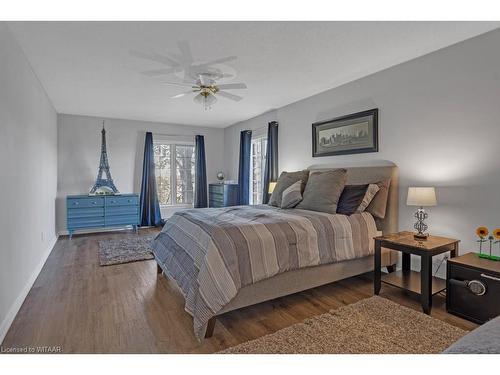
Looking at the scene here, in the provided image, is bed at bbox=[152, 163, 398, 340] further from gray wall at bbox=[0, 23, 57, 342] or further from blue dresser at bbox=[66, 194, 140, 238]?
blue dresser at bbox=[66, 194, 140, 238]

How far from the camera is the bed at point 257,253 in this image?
6.67 feet

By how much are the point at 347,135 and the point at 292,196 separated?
1.18 meters

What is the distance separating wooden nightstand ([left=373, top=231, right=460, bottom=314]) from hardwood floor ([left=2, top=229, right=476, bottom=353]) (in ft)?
0.39

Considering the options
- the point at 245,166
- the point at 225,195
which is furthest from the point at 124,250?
the point at 245,166

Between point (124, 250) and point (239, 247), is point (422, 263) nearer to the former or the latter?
point (239, 247)

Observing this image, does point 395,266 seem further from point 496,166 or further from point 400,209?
point 496,166

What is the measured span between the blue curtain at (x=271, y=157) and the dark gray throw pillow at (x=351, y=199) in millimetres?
1973

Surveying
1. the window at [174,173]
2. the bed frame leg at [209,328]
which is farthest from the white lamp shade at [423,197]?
the window at [174,173]

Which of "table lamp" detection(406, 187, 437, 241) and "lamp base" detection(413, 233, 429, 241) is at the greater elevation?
"table lamp" detection(406, 187, 437, 241)

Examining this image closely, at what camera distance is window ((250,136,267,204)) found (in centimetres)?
590

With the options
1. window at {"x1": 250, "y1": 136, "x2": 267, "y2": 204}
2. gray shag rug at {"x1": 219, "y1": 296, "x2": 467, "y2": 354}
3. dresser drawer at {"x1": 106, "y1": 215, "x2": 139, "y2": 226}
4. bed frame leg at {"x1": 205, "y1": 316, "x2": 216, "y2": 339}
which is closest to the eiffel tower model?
dresser drawer at {"x1": 106, "y1": 215, "x2": 139, "y2": 226}

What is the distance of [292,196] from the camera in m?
3.60

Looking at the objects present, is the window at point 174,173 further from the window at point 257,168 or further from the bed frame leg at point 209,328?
the bed frame leg at point 209,328
